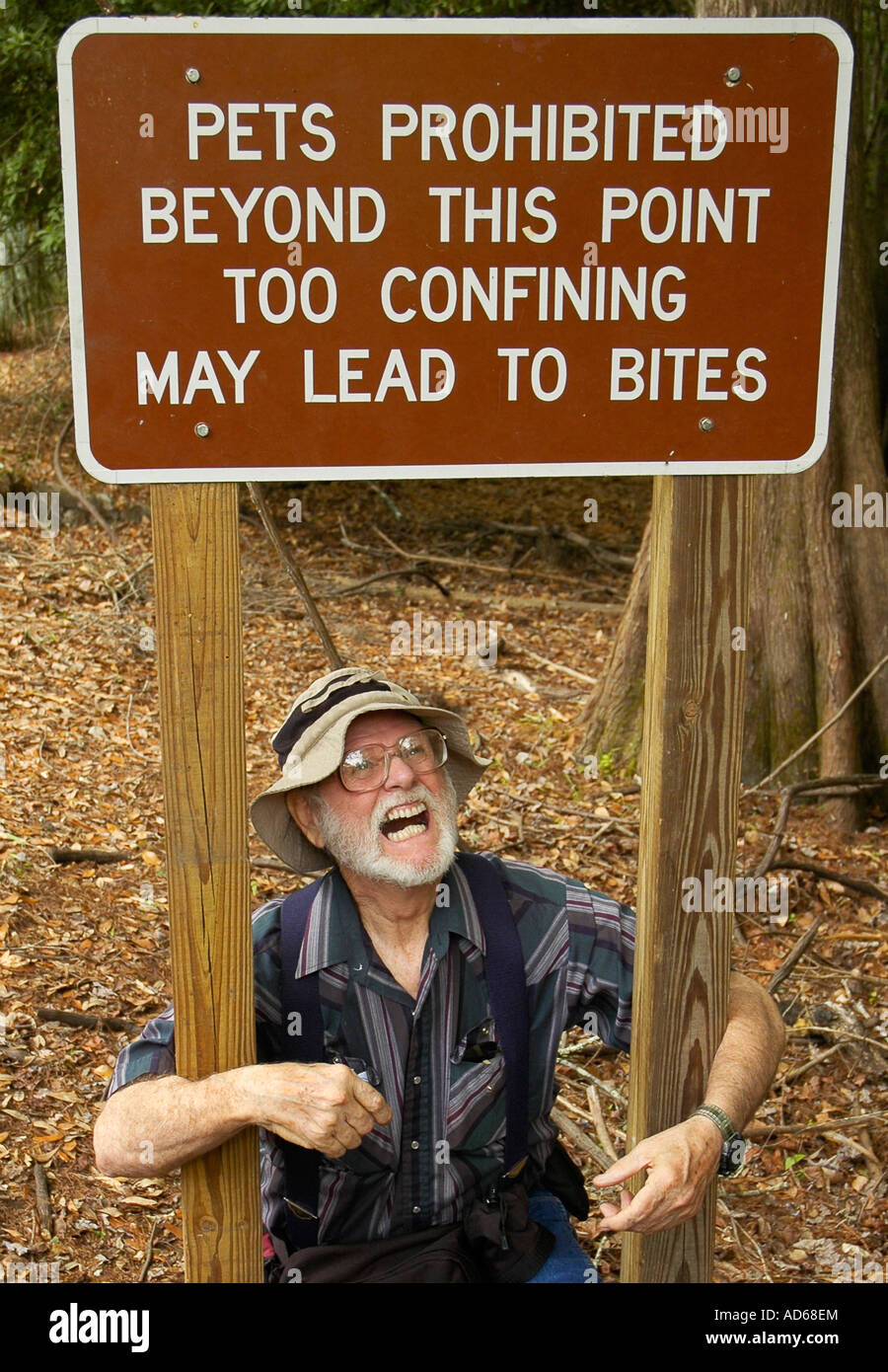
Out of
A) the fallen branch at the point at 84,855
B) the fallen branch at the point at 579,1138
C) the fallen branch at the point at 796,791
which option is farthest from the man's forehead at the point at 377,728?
the fallen branch at the point at 84,855

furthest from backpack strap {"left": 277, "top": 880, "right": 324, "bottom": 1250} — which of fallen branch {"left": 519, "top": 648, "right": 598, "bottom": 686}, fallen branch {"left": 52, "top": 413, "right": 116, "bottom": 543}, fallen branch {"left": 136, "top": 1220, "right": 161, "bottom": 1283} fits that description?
fallen branch {"left": 52, "top": 413, "right": 116, "bottom": 543}

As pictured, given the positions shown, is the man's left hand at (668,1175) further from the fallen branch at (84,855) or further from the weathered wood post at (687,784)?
the fallen branch at (84,855)

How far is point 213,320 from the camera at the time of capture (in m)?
2.08

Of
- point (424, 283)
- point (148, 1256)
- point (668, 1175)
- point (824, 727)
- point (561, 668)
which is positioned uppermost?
point (424, 283)

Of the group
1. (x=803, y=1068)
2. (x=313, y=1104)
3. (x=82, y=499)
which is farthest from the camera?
(x=82, y=499)

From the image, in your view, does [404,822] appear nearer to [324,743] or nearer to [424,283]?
[324,743]

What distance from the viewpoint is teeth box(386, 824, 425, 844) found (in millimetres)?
2812

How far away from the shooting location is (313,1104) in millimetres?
2203

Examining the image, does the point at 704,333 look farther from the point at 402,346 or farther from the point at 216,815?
the point at 216,815

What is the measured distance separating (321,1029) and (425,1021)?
0.22 metres

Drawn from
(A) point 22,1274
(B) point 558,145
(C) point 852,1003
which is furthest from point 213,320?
(C) point 852,1003

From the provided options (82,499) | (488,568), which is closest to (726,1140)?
(488,568)

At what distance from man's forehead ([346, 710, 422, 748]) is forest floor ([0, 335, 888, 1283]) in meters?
1.09

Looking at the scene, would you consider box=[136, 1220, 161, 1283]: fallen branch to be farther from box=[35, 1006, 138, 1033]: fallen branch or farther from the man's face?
the man's face
